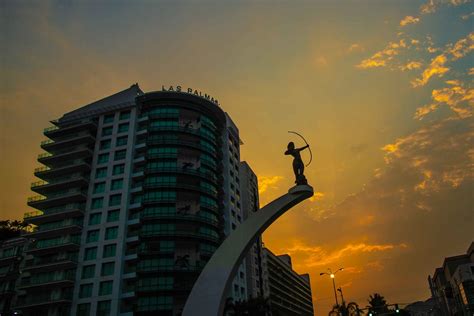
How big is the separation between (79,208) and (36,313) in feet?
50.8

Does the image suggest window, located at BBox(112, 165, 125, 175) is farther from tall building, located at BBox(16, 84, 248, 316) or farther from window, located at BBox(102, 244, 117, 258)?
window, located at BBox(102, 244, 117, 258)

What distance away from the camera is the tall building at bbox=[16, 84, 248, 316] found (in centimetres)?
5372

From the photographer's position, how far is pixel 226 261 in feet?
66.2

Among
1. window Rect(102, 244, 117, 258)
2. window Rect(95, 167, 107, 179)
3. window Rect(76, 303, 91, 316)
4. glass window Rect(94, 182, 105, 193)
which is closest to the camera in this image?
window Rect(76, 303, 91, 316)

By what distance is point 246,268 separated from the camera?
78062mm

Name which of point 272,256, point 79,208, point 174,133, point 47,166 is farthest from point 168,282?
point 272,256

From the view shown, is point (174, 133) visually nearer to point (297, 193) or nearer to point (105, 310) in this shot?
point (105, 310)

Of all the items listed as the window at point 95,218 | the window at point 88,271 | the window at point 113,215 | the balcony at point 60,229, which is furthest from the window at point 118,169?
the window at point 88,271

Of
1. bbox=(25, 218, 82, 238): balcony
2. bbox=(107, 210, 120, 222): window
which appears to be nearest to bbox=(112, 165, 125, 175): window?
bbox=(107, 210, 120, 222): window

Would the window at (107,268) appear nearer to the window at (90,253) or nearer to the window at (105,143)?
the window at (90,253)

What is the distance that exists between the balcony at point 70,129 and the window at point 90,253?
67.9 feet

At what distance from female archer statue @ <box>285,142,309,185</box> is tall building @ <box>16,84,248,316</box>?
35.3 m

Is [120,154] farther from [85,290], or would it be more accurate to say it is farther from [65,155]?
[85,290]

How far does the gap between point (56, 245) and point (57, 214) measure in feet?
16.4
